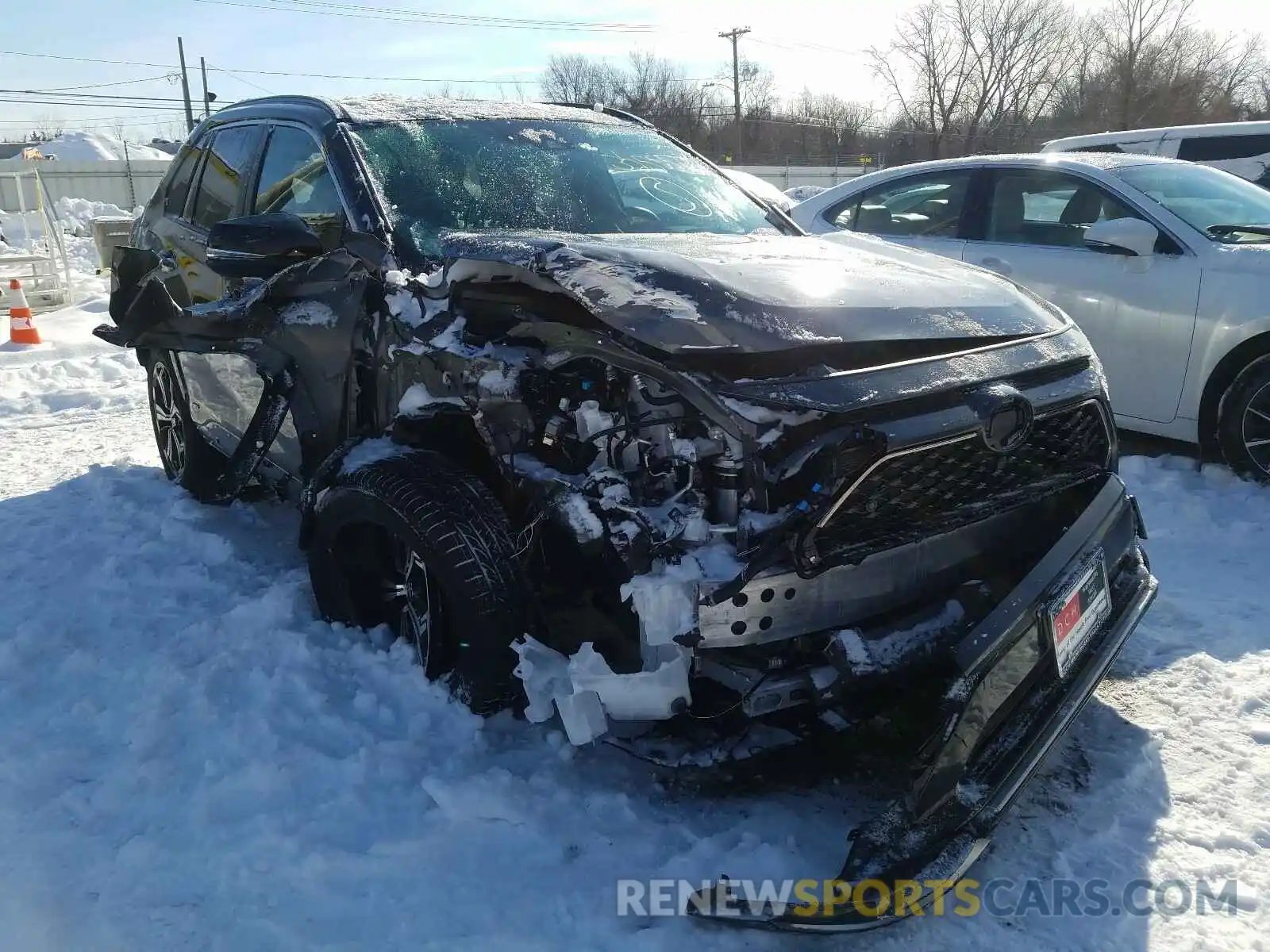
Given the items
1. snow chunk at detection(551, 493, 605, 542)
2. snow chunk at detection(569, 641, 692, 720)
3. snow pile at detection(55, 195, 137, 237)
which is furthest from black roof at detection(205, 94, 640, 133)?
snow pile at detection(55, 195, 137, 237)

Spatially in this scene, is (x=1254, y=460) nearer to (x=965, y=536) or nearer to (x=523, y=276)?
(x=965, y=536)

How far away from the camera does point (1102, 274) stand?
206 inches

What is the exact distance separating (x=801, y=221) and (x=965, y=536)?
173 inches

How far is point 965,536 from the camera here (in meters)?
2.61

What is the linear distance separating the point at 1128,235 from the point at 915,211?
4.99 ft

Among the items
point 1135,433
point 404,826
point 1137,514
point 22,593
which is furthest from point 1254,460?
point 22,593

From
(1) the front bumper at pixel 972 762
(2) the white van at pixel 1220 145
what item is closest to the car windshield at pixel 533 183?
(1) the front bumper at pixel 972 762

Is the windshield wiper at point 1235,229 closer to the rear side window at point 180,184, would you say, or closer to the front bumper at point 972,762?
the front bumper at point 972,762

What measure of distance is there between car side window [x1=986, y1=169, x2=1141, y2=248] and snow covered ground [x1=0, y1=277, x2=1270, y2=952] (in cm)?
256

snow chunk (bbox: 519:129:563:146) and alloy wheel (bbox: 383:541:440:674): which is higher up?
snow chunk (bbox: 519:129:563:146)

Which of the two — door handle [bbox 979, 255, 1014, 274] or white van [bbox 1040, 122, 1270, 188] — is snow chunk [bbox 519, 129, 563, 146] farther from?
white van [bbox 1040, 122, 1270, 188]

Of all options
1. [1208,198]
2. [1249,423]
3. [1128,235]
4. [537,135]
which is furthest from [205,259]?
[1208,198]

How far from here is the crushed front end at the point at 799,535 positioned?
7.07ft

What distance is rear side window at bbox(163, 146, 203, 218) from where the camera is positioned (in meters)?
4.78
